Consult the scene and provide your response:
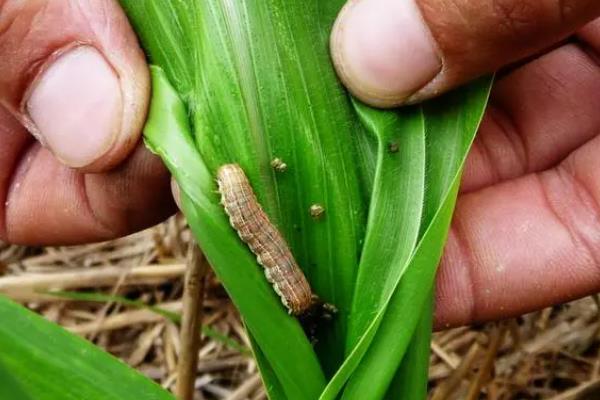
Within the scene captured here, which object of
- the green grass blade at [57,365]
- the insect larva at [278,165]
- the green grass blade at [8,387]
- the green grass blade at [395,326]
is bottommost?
the green grass blade at [395,326]

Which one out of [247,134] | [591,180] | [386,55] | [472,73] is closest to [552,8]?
[472,73]

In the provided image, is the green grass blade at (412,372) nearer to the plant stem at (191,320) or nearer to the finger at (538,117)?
the plant stem at (191,320)

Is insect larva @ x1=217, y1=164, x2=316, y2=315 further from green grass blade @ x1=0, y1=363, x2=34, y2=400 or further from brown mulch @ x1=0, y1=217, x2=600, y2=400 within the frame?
brown mulch @ x1=0, y1=217, x2=600, y2=400

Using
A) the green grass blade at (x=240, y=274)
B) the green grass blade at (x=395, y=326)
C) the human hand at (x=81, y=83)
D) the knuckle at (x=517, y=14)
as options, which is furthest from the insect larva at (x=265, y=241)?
the knuckle at (x=517, y=14)

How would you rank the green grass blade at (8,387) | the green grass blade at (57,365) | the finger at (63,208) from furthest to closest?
the finger at (63,208)
the green grass blade at (57,365)
the green grass blade at (8,387)

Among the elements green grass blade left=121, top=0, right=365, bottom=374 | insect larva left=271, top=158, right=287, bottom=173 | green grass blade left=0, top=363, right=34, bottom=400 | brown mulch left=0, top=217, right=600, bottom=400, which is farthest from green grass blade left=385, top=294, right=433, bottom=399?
brown mulch left=0, top=217, right=600, bottom=400

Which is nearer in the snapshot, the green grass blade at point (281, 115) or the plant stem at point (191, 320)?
the green grass blade at point (281, 115)
